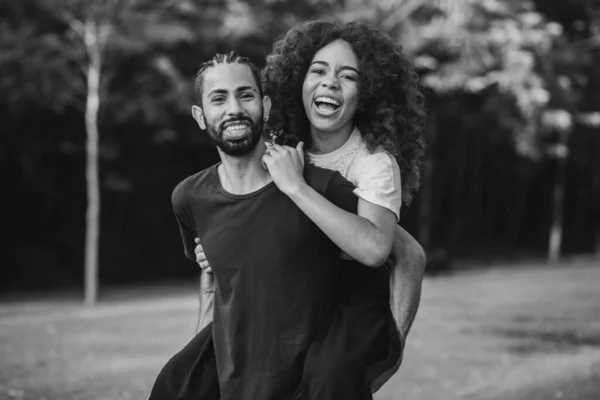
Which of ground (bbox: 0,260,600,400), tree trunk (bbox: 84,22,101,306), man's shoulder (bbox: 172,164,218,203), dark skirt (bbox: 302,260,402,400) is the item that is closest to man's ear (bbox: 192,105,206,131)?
man's shoulder (bbox: 172,164,218,203)

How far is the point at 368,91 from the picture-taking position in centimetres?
306

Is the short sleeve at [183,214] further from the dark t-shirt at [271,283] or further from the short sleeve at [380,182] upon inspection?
the short sleeve at [380,182]

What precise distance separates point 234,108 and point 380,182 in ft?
1.63

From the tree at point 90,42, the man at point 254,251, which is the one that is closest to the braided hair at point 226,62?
the man at point 254,251

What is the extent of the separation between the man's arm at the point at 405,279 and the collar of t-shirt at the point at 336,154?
12.2 inches

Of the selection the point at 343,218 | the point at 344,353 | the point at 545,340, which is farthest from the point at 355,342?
the point at 545,340

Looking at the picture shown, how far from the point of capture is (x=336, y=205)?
2824 millimetres

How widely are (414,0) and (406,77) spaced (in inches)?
672

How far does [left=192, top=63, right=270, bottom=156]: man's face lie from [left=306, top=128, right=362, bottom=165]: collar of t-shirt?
276 millimetres

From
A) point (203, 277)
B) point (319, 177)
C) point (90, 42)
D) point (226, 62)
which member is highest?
point (90, 42)

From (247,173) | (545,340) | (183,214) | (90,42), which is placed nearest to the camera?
(247,173)

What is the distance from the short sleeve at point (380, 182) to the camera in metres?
2.81

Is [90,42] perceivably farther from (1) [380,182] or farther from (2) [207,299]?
(1) [380,182]

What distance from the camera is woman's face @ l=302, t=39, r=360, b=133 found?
9.87ft
